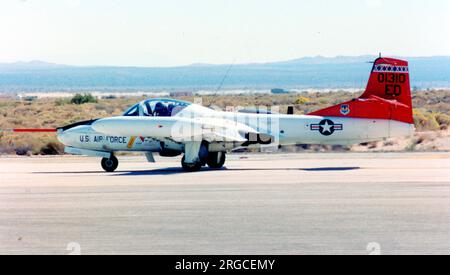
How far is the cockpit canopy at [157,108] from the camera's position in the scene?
78.6 feet

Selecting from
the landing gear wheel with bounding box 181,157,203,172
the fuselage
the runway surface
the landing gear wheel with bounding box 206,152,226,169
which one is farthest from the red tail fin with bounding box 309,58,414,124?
the landing gear wheel with bounding box 181,157,203,172

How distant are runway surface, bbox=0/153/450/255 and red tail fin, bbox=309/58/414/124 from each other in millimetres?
1575

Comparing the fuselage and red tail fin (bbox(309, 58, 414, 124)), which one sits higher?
red tail fin (bbox(309, 58, 414, 124))

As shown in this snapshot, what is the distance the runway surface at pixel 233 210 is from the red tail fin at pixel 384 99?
1.57 meters

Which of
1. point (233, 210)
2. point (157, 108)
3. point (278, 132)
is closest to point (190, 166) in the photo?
point (157, 108)

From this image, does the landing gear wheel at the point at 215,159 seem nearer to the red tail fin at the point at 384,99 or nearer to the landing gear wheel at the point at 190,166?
the landing gear wheel at the point at 190,166

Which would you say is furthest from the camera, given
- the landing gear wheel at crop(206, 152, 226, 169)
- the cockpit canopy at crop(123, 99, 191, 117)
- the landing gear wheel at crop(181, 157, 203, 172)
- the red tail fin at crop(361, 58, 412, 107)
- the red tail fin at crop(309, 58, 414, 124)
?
the landing gear wheel at crop(206, 152, 226, 169)

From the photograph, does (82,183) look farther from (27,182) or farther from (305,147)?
(305,147)

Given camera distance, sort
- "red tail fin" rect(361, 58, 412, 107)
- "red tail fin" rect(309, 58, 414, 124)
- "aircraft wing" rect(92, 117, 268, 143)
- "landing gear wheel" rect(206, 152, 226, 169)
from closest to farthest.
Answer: "aircraft wing" rect(92, 117, 268, 143) < "red tail fin" rect(309, 58, 414, 124) < "red tail fin" rect(361, 58, 412, 107) < "landing gear wheel" rect(206, 152, 226, 169)

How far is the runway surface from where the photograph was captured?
11562 millimetres

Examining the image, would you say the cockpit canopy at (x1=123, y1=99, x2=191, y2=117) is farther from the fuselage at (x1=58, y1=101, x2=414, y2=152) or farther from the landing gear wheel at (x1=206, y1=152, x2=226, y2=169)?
the landing gear wheel at (x1=206, y1=152, x2=226, y2=169)

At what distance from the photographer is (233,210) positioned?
586 inches

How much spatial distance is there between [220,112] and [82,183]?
604 centimetres

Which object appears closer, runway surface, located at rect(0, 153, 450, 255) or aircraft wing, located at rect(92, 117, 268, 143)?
runway surface, located at rect(0, 153, 450, 255)
